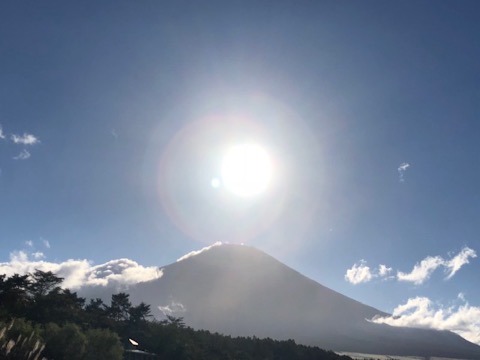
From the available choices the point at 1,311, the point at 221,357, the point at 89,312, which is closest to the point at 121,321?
the point at 89,312

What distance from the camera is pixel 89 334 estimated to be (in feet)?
188

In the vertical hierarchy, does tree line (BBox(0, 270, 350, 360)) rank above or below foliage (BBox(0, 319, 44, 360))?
above

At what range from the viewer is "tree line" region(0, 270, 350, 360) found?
166 ft

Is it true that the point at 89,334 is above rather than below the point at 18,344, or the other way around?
above

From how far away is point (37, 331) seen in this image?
49.2 metres

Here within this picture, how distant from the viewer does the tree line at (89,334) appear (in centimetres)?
5050

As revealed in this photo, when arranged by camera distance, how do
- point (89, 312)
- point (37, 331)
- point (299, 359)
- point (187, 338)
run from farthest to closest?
1. point (299, 359)
2. point (89, 312)
3. point (187, 338)
4. point (37, 331)

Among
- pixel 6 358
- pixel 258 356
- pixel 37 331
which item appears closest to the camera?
pixel 6 358

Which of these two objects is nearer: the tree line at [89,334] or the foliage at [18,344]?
the foliage at [18,344]

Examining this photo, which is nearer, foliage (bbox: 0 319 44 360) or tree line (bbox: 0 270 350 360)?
foliage (bbox: 0 319 44 360)

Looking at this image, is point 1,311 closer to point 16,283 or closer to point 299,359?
point 16,283

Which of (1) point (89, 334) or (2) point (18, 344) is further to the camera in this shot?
(1) point (89, 334)

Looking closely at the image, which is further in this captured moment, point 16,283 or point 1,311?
point 16,283

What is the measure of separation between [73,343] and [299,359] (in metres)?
69.1
